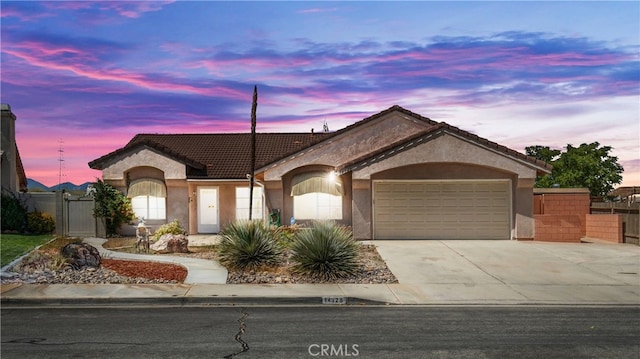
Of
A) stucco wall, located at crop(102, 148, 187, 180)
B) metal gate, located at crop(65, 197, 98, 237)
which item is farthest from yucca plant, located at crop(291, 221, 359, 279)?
metal gate, located at crop(65, 197, 98, 237)

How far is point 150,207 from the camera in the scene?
27391 millimetres

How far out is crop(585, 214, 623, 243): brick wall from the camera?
2458 centimetres

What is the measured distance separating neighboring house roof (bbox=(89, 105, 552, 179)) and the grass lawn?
15.3 ft

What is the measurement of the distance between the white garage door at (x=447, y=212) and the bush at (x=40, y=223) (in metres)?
13.8

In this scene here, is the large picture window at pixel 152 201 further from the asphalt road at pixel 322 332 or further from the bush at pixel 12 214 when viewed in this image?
the asphalt road at pixel 322 332

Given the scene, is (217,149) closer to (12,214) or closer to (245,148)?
(245,148)

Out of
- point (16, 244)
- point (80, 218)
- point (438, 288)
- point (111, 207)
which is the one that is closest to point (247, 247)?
point (438, 288)

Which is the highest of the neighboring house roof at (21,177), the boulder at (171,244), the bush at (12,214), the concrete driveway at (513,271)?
the neighboring house roof at (21,177)

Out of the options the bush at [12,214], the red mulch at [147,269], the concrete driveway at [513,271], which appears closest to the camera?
the concrete driveway at [513,271]

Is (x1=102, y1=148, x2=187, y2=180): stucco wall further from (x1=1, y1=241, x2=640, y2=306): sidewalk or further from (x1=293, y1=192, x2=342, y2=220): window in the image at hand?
(x1=1, y1=241, x2=640, y2=306): sidewalk

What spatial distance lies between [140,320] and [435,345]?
17.2 ft

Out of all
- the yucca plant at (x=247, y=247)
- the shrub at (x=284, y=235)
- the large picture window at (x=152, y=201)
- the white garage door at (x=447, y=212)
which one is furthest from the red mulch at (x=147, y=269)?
the white garage door at (x=447, y=212)

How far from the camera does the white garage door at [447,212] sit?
2414 centimetres

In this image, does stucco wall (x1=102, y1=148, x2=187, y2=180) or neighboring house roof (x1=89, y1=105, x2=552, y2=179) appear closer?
neighboring house roof (x1=89, y1=105, x2=552, y2=179)
